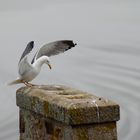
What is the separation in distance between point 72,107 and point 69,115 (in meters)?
0.04

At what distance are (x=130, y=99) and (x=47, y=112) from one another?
185 centimetres

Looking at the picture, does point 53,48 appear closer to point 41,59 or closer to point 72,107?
point 41,59

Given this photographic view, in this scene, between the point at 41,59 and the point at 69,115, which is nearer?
the point at 69,115

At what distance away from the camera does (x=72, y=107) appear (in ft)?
9.27

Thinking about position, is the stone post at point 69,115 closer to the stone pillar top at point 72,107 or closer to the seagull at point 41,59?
the stone pillar top at point 72,107

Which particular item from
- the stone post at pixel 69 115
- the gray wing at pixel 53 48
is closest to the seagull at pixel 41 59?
A: the gray wing at pixel 53 48

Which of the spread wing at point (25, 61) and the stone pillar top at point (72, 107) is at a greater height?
the spread wing at point (25, 61)

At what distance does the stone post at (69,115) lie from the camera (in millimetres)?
2820

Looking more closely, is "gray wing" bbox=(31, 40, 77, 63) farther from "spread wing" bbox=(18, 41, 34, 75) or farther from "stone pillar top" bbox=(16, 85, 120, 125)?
"stone pillar top" bbox=(16, 85, 120, 125)

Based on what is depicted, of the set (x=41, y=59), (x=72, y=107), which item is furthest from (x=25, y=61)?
(x=72, y=107)

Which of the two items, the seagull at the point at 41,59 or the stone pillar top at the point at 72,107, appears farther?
the seagull at the point at 41,59

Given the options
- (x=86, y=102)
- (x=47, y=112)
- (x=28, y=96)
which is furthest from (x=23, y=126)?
(x=86, y=102)

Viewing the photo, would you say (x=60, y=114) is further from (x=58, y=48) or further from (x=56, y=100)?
(x=58, y=48)

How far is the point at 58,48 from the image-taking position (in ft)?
13.4
